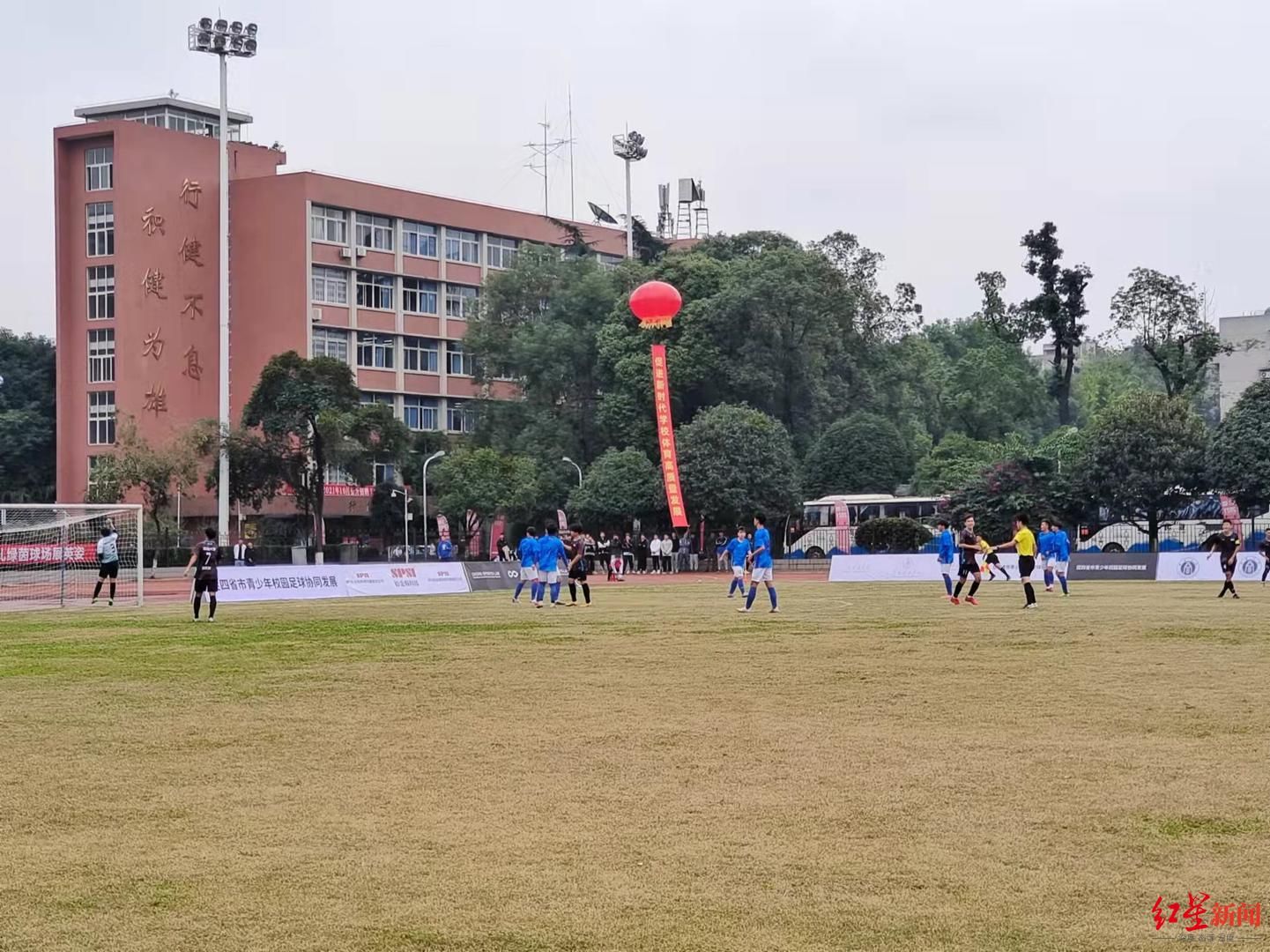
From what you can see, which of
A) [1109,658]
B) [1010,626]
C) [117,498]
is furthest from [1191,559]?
[117,498]

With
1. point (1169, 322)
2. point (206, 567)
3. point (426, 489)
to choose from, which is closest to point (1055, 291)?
point (1169, 322)

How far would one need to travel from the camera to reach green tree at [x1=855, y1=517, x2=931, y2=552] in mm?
66312

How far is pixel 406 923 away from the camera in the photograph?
785cm

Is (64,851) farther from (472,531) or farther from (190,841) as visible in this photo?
(472,531)

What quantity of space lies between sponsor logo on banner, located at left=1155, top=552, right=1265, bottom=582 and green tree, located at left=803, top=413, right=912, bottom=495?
91.8 ft

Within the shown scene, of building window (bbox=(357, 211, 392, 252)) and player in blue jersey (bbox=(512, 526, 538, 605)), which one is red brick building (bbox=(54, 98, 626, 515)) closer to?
building window (bbox=(357, 211, 392, 252))

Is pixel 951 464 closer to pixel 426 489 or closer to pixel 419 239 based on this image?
pixel 426 489

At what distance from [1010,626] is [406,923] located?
805 inches

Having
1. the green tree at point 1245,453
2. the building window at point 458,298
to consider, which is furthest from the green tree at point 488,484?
the green tree at point 1245,453

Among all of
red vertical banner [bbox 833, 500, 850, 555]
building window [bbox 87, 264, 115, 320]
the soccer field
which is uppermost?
building window [bbox 87, 264, 115, 320]

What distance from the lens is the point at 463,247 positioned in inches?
3893

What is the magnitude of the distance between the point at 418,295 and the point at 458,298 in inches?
129

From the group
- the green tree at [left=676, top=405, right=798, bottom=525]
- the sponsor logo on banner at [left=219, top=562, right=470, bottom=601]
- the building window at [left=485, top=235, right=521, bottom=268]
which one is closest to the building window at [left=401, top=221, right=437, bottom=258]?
the building window at [left=485, top=235, right=521, bottom=268]

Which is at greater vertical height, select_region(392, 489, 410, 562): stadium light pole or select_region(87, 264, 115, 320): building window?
select_region(87, 264, 115, 320): building window
